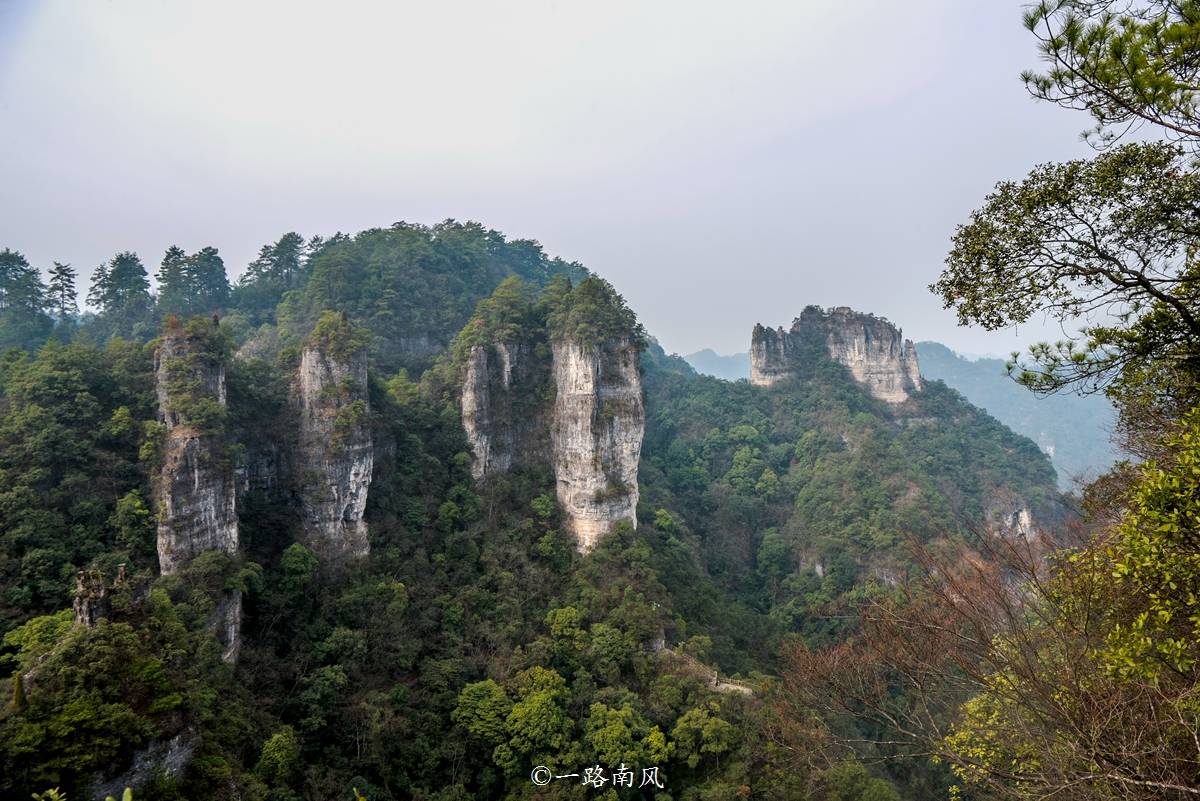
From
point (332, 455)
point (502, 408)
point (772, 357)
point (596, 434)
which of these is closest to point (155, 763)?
point (332, 455)

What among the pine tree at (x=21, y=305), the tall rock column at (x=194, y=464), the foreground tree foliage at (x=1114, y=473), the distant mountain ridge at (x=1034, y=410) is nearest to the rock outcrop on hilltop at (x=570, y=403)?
the tall rock column at (x=194, y=464)

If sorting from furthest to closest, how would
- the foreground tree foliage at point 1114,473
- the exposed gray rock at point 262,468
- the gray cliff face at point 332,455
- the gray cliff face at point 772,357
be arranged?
the gray cliff face at point 772,357 < the gray cliff face at point 332,455 < the exposed gray rock at point 262,468 < the foreground tree foliage at point 1114,473

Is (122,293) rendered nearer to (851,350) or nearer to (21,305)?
(21,305)

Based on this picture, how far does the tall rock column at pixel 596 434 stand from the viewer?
1037 inches

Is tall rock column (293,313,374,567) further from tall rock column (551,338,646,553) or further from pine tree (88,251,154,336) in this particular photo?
pine tree (88,251,154,336)

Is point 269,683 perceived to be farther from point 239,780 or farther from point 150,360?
point 150,360

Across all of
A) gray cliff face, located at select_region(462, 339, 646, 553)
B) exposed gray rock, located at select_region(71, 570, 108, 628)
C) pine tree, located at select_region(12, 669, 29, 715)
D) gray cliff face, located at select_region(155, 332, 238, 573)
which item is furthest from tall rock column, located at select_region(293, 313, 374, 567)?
pine tree, located at select_region(12, 669, 29, 715)

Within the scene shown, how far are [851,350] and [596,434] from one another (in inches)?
1457

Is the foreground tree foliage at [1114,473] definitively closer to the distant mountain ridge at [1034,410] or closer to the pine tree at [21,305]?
the pine tree at [21,305]

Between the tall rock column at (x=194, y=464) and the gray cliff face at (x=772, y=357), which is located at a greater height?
the gray cliff face at (x=772, y=357)

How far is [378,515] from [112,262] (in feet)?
92.4

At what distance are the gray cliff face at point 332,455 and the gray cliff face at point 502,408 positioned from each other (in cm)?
599

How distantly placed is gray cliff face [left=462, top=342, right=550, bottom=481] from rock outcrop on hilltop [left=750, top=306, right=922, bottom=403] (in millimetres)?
31885

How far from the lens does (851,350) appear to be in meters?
53.9
